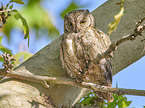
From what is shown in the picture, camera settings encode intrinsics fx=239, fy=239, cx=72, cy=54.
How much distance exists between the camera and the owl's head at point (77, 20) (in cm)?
239

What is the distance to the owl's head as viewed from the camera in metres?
2.39

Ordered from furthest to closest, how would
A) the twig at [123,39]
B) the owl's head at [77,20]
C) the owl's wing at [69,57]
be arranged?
the owl's head at [77,20]
the owl's wing at [69,57]
the twig at [123,39]

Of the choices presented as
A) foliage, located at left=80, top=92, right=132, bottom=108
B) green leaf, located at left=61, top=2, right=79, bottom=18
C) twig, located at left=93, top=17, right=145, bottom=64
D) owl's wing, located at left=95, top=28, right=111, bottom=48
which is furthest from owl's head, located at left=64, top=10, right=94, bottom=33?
twig, located at left=93, top=17, right=145, bottom=64

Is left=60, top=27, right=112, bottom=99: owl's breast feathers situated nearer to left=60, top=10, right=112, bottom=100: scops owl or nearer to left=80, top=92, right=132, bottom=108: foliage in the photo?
left=60, top=10, right=112, bottom=100: scops owl

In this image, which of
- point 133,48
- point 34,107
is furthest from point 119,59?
point 34,107

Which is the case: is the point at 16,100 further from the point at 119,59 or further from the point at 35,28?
the point at 35,28

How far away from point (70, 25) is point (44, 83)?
836mm

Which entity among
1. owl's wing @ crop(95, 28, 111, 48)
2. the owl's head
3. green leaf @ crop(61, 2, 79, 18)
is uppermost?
green leaf @ crop(61, 2, 79, 18)

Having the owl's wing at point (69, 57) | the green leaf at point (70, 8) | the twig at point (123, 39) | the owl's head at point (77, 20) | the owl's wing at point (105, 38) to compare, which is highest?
the green leaf at point (70, 8)

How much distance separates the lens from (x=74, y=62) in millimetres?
2100

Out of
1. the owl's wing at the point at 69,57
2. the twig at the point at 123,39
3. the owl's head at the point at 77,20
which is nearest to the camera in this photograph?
the twig at the point at 123,39

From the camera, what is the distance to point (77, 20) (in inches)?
96.3

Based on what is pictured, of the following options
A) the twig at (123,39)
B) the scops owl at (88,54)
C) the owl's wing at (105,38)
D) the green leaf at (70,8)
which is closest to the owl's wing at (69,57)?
the scops owl at (88,54)

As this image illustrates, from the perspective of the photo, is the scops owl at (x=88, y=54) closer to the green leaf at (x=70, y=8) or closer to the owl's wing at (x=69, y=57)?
the owl's wing at (x=69, y=57)
